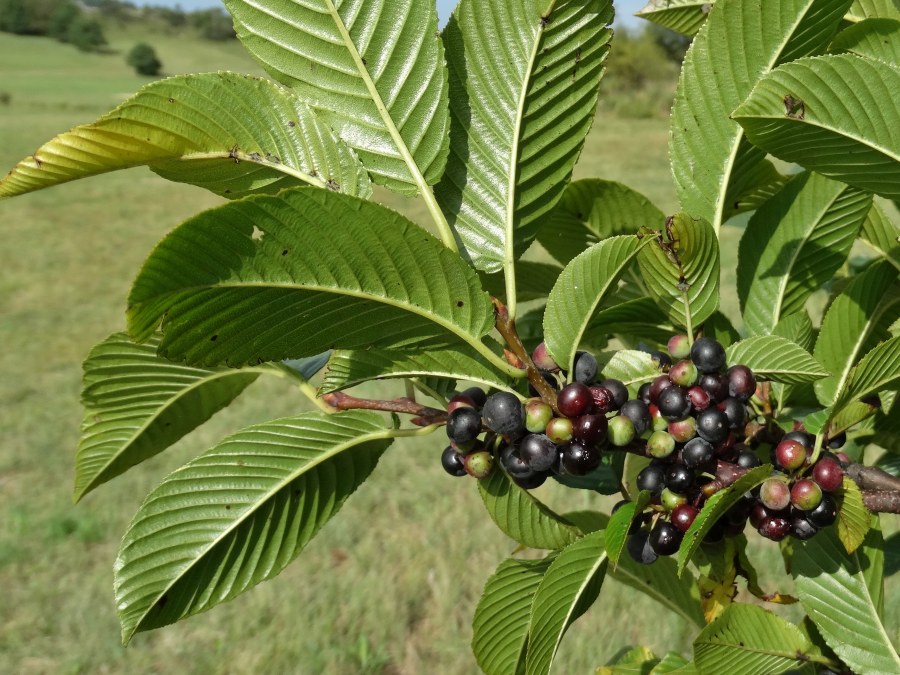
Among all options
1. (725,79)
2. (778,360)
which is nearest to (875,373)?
(778,360)

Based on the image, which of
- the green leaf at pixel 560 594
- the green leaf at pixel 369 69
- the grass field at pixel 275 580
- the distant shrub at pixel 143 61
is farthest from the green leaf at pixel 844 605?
the distant shrub at pixel 143 61

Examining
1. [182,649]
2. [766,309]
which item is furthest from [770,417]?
[182,649]

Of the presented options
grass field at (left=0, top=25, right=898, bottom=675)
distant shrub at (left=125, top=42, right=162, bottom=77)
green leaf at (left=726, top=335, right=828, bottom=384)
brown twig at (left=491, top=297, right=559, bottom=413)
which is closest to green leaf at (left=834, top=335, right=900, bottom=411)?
green leaf at (left=726, top=335, right=828, bottom=384)

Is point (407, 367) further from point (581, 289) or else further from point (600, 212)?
point (600, 212)

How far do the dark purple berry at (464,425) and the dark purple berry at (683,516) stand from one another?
0.19 metres

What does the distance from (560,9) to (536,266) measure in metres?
0.34

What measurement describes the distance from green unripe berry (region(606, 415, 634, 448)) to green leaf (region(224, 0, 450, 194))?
0.80 feet

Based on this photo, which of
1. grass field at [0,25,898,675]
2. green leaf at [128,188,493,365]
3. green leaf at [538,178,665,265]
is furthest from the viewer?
grass field at [0,25,898,675]

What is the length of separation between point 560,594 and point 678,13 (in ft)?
2.23

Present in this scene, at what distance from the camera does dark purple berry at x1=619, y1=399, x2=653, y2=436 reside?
667 mm

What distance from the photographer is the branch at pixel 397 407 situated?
802 mm

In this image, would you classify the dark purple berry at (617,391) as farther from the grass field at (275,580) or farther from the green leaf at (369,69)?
the grass field at (275,580)

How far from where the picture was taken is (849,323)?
32.3 inches

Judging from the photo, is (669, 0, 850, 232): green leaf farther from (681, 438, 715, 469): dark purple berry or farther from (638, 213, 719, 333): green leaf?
(681, 438, 715, 469): dark purple berry
